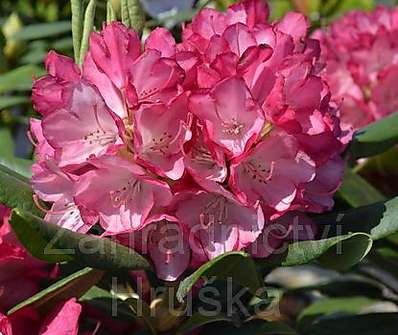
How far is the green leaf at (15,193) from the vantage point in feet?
3.31

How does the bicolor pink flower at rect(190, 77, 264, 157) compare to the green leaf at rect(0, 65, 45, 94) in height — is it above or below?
above

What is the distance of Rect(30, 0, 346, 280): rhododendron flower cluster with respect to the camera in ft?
3.15

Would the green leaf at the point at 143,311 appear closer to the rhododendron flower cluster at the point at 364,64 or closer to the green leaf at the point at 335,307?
the green leaf at the point at 335,307

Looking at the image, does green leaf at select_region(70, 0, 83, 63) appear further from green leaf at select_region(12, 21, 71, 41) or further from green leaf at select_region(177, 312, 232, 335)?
green leaf at select_region(12, 21, 71, 41)

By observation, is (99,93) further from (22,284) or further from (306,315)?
(306,315)

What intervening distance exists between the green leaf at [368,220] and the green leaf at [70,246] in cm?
24

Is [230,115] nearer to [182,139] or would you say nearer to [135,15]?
[182,139]

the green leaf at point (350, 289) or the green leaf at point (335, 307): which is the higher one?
the green leaf at point (335, 307)

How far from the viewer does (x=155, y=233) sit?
1.00m

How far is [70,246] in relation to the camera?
928 millimetres

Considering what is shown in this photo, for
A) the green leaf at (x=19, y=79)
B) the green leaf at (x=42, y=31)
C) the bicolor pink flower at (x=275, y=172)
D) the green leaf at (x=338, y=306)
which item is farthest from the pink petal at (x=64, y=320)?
the green leaf at (x=42, y=31)

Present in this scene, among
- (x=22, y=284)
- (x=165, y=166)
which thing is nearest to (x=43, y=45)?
(x=22, y=284)

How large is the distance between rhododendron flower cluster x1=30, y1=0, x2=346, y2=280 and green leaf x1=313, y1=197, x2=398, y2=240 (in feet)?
0.27

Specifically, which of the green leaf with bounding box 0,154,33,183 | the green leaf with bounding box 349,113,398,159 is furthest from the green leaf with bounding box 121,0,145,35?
the green leaf with bounding box 349,113,398,159
